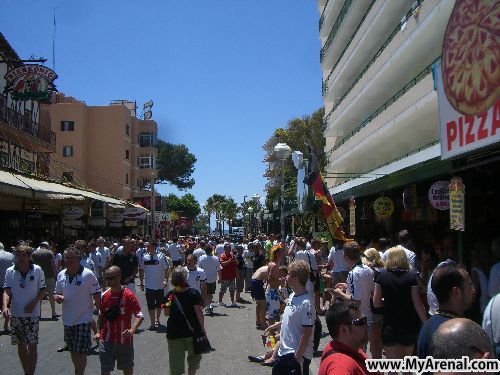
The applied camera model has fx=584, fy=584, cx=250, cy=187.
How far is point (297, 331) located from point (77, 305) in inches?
134

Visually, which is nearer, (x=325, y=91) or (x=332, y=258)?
(x=332, y=258)

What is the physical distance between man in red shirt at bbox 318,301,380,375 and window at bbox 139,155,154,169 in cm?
5682

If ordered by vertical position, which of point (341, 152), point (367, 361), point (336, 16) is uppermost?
point (336, 16)

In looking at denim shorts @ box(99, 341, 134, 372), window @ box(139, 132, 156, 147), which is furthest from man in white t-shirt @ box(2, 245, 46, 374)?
window @ box(139, 132, 156, 147)

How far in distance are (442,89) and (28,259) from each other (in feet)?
22.3

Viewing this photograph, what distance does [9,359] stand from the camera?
9.70 meters

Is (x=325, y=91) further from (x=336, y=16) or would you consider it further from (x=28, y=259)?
(x=28, y=259)

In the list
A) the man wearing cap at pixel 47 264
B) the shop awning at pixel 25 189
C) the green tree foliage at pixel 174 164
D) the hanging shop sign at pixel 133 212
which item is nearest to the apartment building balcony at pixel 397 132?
the man wearing cap at pixel 47 264

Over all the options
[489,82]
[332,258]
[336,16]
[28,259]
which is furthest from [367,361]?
[336,16]

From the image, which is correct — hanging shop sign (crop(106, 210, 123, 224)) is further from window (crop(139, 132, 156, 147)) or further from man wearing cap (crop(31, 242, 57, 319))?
man wearing cap (crop(31, 242, 57, 319))

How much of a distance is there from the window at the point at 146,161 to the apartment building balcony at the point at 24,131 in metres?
23.6

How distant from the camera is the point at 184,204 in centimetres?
10906

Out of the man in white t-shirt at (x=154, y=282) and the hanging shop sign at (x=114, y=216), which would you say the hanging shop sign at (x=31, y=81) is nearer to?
the hanging shop sign at (x=114, y=216)

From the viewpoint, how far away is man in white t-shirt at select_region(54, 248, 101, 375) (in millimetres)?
7512
